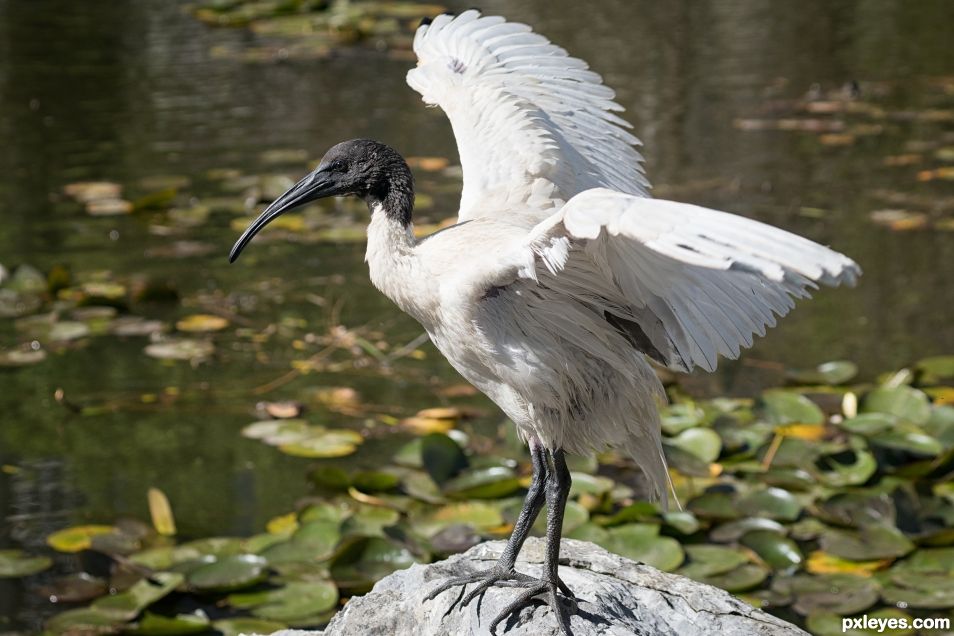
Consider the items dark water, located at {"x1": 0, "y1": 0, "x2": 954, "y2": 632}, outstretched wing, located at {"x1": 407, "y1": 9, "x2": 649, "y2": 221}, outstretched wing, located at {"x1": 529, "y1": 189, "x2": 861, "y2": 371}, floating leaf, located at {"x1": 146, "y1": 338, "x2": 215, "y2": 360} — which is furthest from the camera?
floating leaf, located at {"x1": 146, "y1": 338, "x2": 215, "y2": 360}

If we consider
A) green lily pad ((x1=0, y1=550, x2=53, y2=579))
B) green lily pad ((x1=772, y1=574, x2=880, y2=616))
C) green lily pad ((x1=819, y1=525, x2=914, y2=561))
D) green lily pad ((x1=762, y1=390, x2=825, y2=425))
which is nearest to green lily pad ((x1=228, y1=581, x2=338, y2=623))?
green lily pad ((x1=0, y1=550, x2=53, y2=579))

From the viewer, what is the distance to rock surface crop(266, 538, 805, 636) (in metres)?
3.53

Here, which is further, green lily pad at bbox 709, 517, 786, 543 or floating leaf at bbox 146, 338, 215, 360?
floating leaf at bbox 146, 338, 215, 360

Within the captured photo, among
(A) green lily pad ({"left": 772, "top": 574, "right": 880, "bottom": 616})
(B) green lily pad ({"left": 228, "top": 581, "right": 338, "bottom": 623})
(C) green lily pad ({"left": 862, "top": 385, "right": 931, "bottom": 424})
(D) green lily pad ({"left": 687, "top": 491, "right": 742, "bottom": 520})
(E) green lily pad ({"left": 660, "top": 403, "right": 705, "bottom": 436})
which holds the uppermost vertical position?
(C) green lily pad ({"left": 862, "top": 385, "right": 931, "bottom": 424})

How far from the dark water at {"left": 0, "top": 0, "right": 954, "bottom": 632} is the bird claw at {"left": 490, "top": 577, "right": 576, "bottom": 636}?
2.10 metres

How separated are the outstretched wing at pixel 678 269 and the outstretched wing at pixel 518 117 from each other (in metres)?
0.68

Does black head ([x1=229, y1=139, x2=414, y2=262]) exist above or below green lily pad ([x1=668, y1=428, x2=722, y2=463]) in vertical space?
above

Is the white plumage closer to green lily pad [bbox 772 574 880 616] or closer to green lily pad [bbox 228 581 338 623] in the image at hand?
green lily pad [bbox 772 574 880 616]

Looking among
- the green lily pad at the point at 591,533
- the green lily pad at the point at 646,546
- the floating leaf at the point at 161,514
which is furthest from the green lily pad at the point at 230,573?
the green lily pad at the point at 646,546

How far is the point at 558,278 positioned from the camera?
3.38 m

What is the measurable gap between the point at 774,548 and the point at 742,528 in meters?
→ 0.14

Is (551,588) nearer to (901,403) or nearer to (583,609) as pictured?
(583,609)

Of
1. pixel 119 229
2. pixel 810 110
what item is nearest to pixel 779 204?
pixel 810 110

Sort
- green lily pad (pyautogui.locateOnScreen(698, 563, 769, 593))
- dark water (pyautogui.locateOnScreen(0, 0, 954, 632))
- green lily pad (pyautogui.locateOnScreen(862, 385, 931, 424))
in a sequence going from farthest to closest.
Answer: dark water (pyautogui.locateOnScreen(0, 0, 954, 632))
green lily pad (pyautogui.locateOnScreen(862, 385, 931, 424))
green lily pad (pyautogui.locateOnScreen(698, 563, 769, 593))
